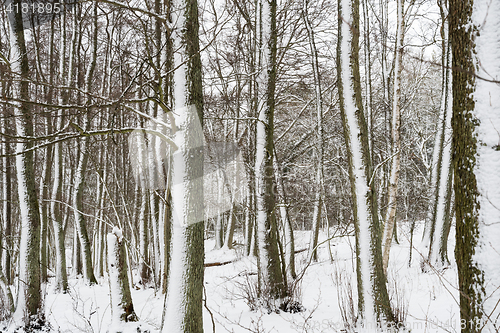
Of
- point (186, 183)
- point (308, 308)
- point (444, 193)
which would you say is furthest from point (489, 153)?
point (444, 193)

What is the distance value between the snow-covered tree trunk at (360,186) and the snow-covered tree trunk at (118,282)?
332 centimetres

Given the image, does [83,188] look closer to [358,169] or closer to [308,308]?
[308,308]

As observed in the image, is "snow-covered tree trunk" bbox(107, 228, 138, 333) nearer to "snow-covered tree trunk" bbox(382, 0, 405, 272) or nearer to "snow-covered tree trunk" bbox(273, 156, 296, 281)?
"snow-covered tree trunk" bbox(273, 156, 296, 281)

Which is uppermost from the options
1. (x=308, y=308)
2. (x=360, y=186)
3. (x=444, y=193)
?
(x=360, y=186)

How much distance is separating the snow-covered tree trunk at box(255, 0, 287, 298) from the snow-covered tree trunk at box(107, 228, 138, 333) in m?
2.10

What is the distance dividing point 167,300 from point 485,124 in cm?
315

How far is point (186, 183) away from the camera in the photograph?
3.40 m

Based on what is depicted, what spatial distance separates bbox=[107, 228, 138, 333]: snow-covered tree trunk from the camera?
15.1ft

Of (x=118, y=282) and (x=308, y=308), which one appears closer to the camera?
(x=118, y=282)

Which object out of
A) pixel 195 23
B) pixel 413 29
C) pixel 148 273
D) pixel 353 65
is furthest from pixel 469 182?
pixel 413 29

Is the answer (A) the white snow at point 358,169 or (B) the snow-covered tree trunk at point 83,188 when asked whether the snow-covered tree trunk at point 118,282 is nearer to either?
(A) the white snow at point 358,169

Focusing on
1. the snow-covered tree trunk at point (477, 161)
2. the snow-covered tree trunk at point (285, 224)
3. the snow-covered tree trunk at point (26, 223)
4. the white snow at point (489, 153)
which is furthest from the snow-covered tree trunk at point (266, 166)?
the snow-covered tree trunk at point (26, 223)

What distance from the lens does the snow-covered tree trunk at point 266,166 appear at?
5.13m

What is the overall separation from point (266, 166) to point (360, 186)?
1872 mm
